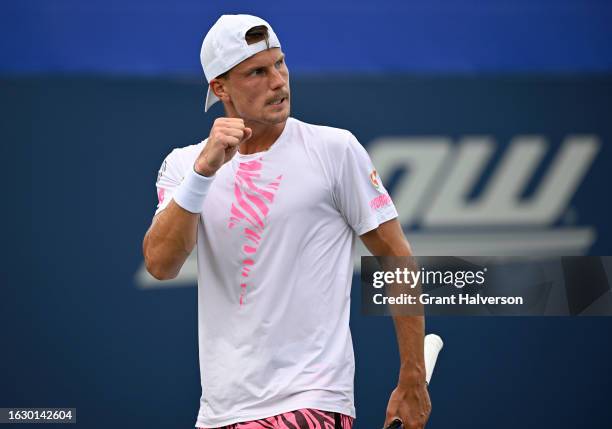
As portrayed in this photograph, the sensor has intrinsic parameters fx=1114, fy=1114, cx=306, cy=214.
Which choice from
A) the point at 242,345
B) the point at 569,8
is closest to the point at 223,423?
the point at 242,345

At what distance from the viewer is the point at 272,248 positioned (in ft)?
10.1

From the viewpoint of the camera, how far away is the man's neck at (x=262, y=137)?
319 centimetres

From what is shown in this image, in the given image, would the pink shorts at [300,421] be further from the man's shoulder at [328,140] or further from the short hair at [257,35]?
the short hair at [257,35]

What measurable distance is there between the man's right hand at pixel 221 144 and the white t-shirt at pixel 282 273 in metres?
0.17

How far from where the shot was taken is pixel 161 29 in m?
5.39

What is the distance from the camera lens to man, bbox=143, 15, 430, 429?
9.93ft

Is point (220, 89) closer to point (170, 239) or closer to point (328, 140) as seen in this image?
point (328, 140)

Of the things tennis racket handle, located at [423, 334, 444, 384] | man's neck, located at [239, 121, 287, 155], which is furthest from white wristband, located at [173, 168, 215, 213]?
tennis racket handle, located at [423, 334, 444, 384]

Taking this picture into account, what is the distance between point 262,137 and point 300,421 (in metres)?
0.81

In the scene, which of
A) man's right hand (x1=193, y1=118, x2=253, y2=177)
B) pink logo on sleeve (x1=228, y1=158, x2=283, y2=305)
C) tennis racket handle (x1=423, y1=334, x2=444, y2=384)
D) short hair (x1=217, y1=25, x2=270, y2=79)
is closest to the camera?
man's right hand (x1=193, y1=118, x2=253, y2=177)

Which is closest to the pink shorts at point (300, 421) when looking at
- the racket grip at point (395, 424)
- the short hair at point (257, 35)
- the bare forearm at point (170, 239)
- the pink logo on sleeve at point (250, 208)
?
the racket grip at point (395, 424)

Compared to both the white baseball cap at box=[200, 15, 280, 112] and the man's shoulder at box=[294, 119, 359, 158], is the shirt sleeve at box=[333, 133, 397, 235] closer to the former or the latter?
the man's shoulder at box=[294, 119, 359, 158]

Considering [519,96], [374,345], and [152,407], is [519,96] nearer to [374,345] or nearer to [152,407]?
[374,345]

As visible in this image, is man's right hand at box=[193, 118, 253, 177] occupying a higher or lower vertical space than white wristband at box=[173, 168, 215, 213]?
higher
